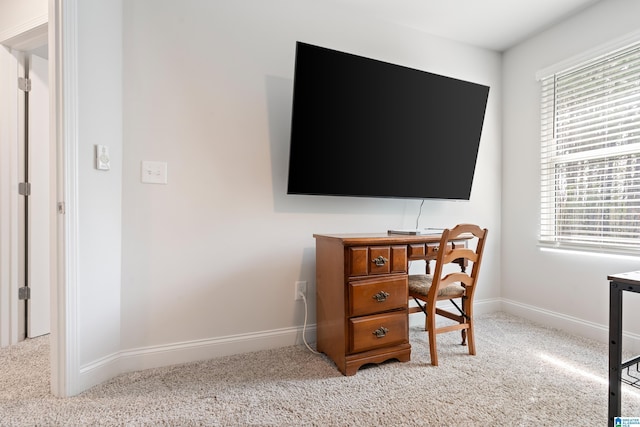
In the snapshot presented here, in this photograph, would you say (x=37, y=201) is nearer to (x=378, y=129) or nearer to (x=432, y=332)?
(x=378, y=129)

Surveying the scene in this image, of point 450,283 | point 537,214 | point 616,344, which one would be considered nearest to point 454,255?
point 450,283

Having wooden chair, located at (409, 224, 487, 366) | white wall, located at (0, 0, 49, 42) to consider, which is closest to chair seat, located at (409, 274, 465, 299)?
wooden chair, located at (409, 224, 487, 366)

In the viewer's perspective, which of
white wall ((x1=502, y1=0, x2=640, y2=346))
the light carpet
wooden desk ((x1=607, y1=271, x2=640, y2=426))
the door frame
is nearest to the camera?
wooden desk ((x1=607, y1=271, x2=640, y2=426))

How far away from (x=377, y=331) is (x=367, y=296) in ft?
0.71

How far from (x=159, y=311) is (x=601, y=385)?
8.05ft

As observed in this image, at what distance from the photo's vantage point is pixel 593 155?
234cm

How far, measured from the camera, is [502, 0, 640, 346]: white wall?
2247mm

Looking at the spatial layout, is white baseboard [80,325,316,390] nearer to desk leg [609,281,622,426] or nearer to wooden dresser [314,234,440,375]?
wooden dresser [314,234,440,375]

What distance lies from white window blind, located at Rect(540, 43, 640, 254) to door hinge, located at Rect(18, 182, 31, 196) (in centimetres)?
394

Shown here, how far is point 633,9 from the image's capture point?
2.12 metres

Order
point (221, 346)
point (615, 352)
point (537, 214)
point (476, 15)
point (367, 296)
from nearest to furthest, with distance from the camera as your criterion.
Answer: point (615, 352) → point (367, 296) → point (221, 346) → point (476, 15) → point (537, 214)

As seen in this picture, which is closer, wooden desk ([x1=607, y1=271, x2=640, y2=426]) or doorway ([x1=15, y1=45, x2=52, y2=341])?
wooden desk ([x1=607, y1=271, x2=640, y2=426])

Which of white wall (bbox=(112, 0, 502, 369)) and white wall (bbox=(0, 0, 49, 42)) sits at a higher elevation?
white wall (bbox=(0, 0, 49, 42))

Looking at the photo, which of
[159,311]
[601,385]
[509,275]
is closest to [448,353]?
[601,385]
